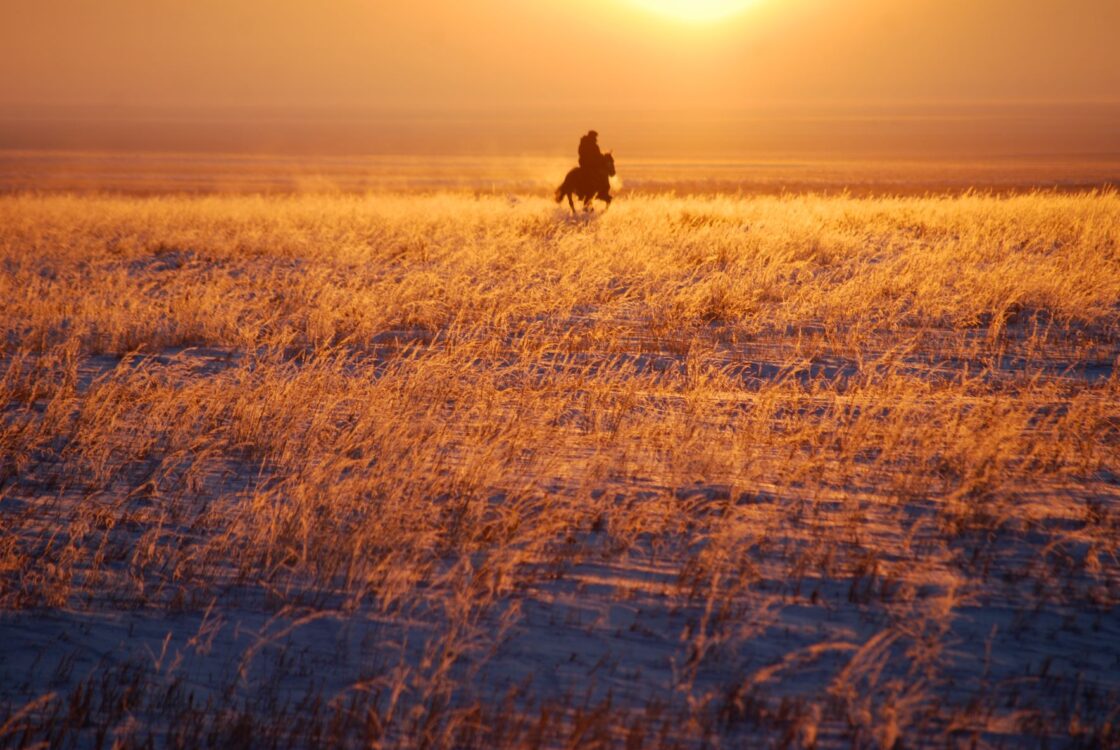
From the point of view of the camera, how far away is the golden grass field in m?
2.92

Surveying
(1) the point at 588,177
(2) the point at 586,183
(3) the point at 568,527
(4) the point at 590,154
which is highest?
(4) the point at 590,154

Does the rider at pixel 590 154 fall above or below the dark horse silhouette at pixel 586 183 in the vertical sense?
above

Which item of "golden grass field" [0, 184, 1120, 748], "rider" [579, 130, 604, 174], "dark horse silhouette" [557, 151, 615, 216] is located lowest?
"golden grass field" [0, 184, 1120, 748]

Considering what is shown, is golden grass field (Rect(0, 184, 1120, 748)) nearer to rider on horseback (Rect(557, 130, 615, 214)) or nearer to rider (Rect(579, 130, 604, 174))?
rider on horseback (Rect(557, 130, 615, 214))

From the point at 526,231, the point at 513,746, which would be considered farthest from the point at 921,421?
the point at 526,231

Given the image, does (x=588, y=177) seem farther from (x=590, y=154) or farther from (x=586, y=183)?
(x=590, y=154)

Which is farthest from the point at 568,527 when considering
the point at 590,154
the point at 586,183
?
the point at 590,154

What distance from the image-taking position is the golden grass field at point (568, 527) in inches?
115

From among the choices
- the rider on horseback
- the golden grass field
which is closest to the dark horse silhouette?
the rider on horseback

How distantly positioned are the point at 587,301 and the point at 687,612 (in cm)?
679

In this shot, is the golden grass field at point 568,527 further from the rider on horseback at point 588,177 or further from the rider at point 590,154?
the rider at point 590,154

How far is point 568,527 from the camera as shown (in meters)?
4.12

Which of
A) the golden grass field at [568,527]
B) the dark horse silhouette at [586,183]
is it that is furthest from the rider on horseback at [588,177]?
the golden grass field at [568,527]

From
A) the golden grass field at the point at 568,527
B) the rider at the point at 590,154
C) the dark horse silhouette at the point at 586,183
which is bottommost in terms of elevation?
the golden grass field at the point at 568,527
